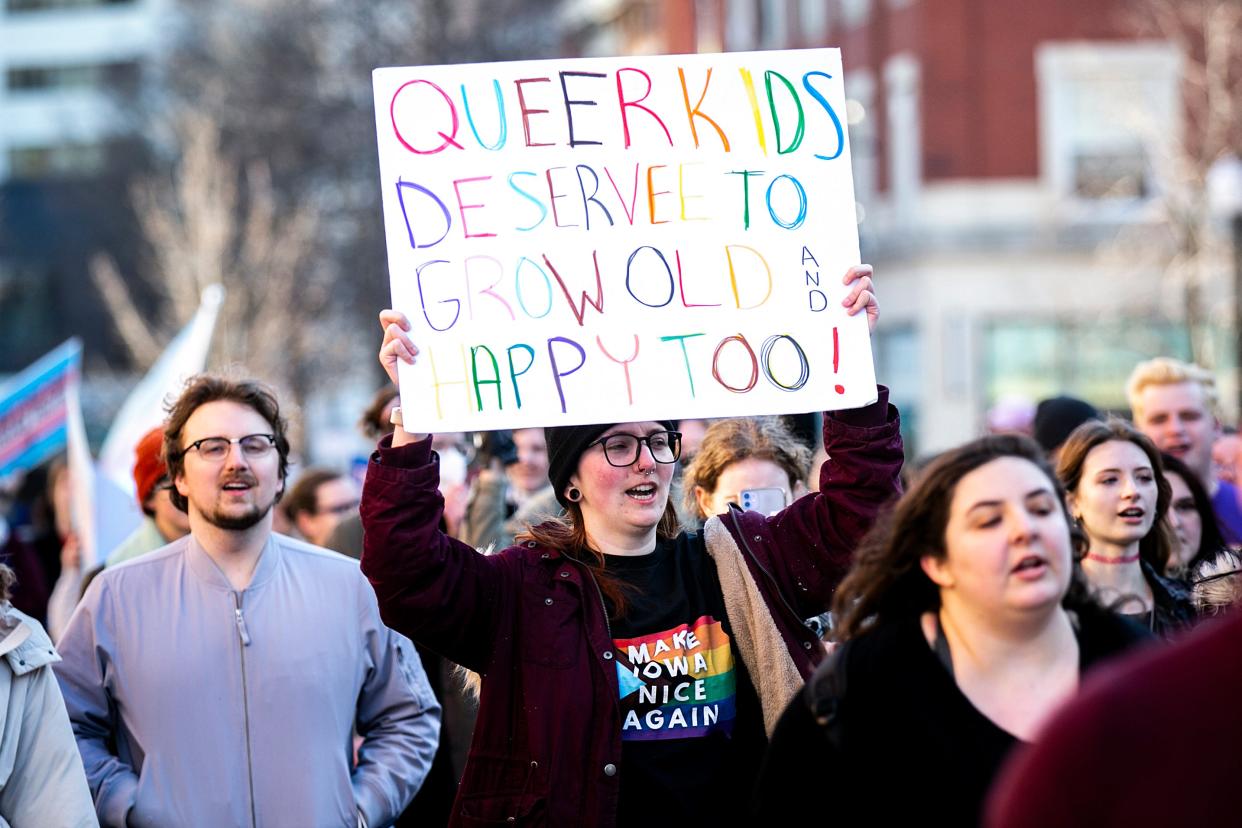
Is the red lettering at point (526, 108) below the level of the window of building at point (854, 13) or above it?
below

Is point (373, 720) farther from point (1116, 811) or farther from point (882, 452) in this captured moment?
point (1116, 811)

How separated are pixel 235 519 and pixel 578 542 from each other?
3.87ft

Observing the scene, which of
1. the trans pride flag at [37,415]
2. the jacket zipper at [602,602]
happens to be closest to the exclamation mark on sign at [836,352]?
the jacket zipper at [602,602]

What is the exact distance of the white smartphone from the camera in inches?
217

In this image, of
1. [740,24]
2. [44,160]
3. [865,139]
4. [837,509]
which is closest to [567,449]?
[837,509]

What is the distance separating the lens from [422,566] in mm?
4051

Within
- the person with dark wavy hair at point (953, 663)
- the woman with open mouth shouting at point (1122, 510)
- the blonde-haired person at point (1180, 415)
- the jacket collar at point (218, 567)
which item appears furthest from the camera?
the blonde-haired person at point (1180, 415)

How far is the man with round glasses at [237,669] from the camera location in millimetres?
4746

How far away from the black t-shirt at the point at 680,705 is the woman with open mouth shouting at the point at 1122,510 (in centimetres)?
146

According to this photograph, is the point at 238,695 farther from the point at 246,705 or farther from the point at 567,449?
the point at 567,449

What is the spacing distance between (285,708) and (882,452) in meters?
1.75

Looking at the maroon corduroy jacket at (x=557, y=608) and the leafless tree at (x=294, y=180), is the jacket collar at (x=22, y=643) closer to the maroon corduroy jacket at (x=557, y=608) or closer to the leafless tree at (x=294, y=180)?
the maroon corduroy jacket at (x=557, y=608)

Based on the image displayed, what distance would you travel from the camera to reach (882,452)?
4.26m

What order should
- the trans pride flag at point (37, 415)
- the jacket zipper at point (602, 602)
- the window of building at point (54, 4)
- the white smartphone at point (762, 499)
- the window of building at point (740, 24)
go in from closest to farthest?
the jacket zipper at point (602, 602)
the white smartphone at point (762, 499)
the trans pride flag at point (37, 415)
the window of building at point (740, 24)
the window of building at point (54, 4)
